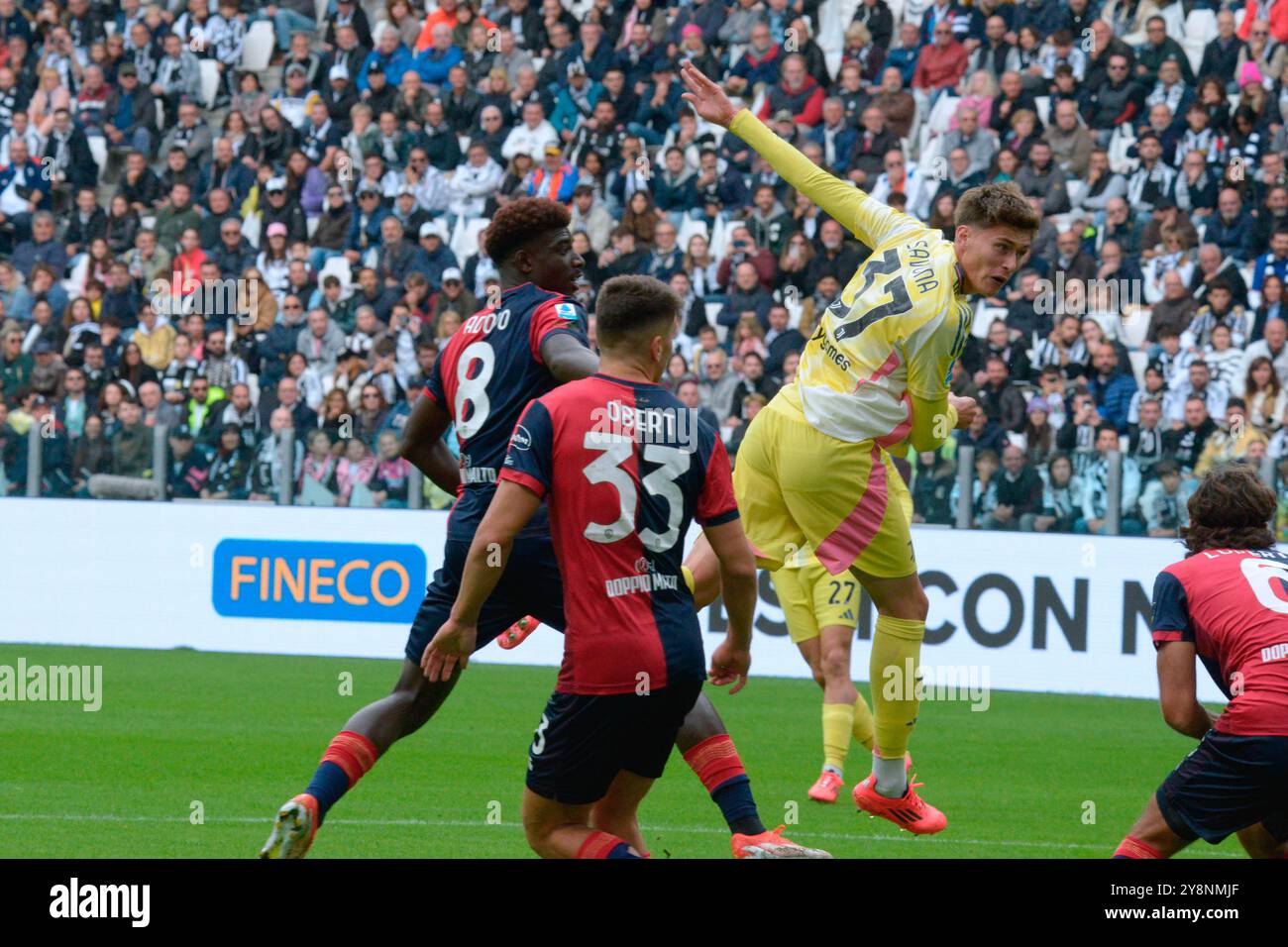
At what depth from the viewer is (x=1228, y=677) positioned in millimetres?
6023

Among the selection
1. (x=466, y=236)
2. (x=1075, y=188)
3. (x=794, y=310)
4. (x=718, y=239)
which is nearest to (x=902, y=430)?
(x=794, y=310)

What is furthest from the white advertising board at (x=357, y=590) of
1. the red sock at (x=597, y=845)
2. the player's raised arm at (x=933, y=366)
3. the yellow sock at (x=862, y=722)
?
the red sock at (x=597, y=845)

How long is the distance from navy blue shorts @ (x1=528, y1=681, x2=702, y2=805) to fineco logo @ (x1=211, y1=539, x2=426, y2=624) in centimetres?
1066

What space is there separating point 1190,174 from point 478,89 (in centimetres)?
859

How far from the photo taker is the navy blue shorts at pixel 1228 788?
19.2 ft

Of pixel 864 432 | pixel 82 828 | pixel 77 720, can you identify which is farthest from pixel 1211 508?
pixel 77 720

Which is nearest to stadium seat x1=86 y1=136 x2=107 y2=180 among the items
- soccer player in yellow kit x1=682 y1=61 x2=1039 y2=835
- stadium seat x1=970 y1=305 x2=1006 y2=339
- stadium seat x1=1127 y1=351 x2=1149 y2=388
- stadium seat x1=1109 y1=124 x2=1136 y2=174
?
stadium seat x1=970 y1=305 x2=1006 y2=339

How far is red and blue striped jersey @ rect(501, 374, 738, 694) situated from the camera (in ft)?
19.0

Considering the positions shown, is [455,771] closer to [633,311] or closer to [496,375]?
[496,375]

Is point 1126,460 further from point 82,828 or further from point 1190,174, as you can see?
point 82,828

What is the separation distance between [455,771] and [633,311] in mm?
4999

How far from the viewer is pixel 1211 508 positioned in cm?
619

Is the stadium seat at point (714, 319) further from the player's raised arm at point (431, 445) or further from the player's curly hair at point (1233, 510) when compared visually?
the player's curly hair at point (1233, 510)
